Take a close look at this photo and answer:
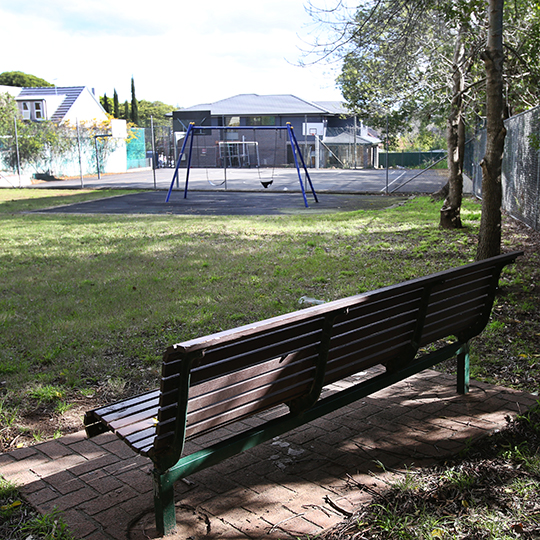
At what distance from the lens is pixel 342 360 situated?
113 inches

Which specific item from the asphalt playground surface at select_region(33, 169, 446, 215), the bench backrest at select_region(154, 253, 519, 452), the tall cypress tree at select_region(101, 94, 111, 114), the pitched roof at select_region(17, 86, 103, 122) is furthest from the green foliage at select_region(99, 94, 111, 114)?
the bench backrest at select_region(154, 253, 519, 452)

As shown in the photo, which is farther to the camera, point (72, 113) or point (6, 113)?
point (72, 113)

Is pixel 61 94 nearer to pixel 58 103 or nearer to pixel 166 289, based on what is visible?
pixel 58 103

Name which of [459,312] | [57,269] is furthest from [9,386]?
[57,269]

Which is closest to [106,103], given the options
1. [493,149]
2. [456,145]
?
[456,145]

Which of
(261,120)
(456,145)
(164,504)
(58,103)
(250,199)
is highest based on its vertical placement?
(58,103)

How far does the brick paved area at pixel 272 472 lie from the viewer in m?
2.52

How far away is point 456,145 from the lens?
1080 centimetres

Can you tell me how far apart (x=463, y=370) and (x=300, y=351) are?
1738mm

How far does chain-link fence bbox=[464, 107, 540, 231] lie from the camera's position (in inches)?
421

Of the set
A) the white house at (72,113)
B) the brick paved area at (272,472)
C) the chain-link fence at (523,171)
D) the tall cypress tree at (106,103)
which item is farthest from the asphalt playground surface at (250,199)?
the tall cypress tree at (106,103)

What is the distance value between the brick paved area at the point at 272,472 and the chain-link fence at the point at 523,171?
726cm

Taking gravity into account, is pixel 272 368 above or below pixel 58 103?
below

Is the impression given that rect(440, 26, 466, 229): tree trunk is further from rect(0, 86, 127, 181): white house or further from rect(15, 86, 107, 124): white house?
rect(15, 86, 107, 124): white house
